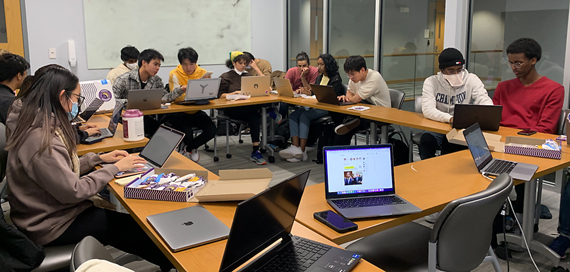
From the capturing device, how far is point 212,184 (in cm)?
207

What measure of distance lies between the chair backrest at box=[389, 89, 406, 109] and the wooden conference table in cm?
299

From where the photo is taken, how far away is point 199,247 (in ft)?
5.01

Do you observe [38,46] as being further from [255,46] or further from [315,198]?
[315,198]

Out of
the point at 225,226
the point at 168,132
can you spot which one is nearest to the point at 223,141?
the point at 168,132

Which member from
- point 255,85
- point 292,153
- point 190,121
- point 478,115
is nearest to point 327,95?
point 292,153

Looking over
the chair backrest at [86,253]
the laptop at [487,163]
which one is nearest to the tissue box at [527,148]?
the laptop at [487,163]

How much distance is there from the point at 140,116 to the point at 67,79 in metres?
1.07

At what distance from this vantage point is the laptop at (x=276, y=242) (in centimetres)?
120

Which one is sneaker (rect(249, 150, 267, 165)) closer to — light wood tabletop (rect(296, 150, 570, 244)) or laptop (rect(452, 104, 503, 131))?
laptop (rect(452, 104, 503, 131))

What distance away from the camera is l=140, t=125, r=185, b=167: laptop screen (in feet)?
8.05

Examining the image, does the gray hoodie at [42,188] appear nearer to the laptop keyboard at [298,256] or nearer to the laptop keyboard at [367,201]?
the laptop keyboard at [298,256]

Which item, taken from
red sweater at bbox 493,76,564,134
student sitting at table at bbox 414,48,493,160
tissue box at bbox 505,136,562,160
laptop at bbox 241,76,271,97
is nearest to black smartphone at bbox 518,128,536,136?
red sweater at bbox 493,76,564,134

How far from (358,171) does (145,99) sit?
9.48ft

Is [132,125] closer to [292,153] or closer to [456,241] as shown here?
[456,241]
